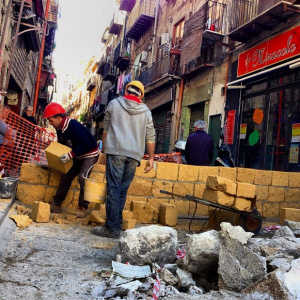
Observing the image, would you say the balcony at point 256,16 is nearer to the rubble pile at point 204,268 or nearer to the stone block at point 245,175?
the stone block at point 245,175

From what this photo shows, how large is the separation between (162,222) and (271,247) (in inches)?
95.6

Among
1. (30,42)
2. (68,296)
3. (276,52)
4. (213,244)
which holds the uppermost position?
(30,42)

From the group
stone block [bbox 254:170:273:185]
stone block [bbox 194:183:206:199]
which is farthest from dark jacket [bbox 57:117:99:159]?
stone block [bbox 254:170:273:185]

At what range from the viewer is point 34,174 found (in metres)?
5.14

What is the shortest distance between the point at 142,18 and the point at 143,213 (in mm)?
21317

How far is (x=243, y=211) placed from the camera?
470 centimetres

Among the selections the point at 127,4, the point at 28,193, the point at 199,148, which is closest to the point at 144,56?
the point at 127,4

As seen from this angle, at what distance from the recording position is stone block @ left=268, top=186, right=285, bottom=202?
6203 millimetres

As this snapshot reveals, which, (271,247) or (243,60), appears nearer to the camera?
(271,247)

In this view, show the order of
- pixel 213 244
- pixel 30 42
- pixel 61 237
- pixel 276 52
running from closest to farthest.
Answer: pixel 213 244, pixel 61 237, pixel 276 52, pixel 30 42

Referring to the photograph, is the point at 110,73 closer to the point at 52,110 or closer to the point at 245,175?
the point at 245,175

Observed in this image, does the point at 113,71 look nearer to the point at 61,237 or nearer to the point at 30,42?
the point at 30,42

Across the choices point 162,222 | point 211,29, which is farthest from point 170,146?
point 162,222

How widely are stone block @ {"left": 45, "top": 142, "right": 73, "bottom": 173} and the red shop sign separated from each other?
7.17 meters
